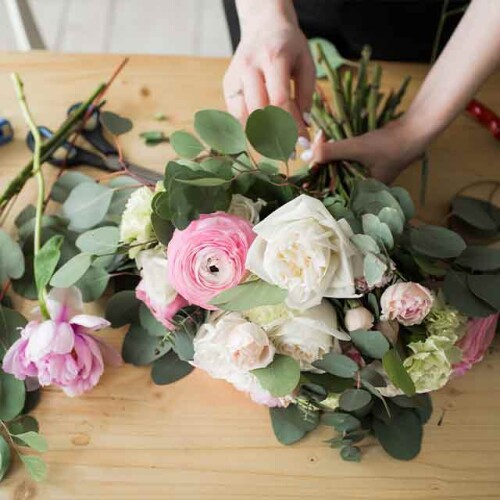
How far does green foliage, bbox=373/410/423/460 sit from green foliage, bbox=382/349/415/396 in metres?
0.12

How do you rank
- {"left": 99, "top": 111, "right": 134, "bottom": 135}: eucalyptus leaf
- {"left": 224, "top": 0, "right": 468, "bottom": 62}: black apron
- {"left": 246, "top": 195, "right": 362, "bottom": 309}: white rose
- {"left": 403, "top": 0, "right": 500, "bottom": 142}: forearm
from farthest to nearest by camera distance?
1. {"left": 224, "top": 0, "right": 468, "bottom": 62}: black apron
2. {"left": 99, "top": 111, "right": 134, "bottom": 135}: eucalyptus leaf
3. {"left": 403, "top": 0, "right": 500, "bottom": 142}: forearm
4. {"left": 246, "top": 195, "right": 362, "bottom": 309}: white rose

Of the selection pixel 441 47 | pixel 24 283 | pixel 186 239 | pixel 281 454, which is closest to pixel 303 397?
Answer: pixel 281 454

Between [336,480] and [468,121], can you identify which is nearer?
[336,480]

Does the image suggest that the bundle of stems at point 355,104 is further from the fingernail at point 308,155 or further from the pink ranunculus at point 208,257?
the pink ranunculus at point 208,257

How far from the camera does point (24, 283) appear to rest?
80 centimetres

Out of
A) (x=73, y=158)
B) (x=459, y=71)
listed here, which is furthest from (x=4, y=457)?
(x=459, y=71)

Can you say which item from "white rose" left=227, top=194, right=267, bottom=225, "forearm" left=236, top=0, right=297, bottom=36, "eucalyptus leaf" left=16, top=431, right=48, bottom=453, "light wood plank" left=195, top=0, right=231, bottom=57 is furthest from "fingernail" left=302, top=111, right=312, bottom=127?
"light wood plank" left=195, top=0, right=231, bottom=57

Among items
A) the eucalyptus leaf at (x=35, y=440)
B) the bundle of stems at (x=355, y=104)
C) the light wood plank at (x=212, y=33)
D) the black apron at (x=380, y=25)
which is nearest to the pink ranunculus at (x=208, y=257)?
Result: the eucalyptus leaf at (x=35, y=440)

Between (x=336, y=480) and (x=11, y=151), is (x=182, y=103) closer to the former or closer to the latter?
(x=11, y=151)

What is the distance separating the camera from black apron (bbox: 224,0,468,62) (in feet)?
3.25

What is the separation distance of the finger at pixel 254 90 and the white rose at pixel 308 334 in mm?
306

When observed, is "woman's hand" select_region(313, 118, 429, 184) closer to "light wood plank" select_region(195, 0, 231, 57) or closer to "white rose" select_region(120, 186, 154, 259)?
"white rose" select_region(120, 186, 154, 259)

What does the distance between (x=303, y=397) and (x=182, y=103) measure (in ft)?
1.57

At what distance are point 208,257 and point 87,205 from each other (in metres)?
0.27
